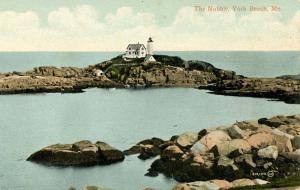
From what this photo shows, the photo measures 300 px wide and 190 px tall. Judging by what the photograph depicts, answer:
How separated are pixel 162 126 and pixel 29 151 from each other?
203 centimetres

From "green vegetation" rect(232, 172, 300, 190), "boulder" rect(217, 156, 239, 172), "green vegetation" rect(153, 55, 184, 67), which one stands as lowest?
"green vegetation" rect(232, 172, 300, 190)

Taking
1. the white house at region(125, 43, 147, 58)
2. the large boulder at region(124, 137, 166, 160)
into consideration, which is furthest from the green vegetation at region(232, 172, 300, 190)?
the white house at region(125, 43, 147, 58)

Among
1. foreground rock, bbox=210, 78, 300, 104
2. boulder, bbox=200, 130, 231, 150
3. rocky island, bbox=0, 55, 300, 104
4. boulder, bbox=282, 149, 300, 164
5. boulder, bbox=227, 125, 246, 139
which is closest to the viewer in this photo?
rocky island, bbox=0, 55, 300, 104

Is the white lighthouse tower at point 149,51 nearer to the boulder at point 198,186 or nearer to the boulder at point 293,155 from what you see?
the boulder at point 198,186

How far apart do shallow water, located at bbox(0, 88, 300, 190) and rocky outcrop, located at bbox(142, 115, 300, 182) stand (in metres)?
0.16

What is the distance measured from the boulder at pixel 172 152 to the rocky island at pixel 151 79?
104 centimetres

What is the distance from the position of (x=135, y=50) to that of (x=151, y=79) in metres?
0.57

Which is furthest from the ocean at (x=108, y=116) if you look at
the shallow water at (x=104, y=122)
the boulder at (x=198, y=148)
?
the boulder at (x=198, y=148)

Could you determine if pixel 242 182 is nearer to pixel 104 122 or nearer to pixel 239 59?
pixel 239 59

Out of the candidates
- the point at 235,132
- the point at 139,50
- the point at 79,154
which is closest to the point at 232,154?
the point at 235,132

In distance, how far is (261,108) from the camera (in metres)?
9.60

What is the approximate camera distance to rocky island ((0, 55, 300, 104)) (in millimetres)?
9070

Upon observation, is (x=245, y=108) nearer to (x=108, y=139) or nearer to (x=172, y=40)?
Answer: (x=172, y=40)

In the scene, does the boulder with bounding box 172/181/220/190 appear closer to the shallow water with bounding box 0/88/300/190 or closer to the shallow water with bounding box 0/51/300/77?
the shallow water with bounding box 0/88/300/190
